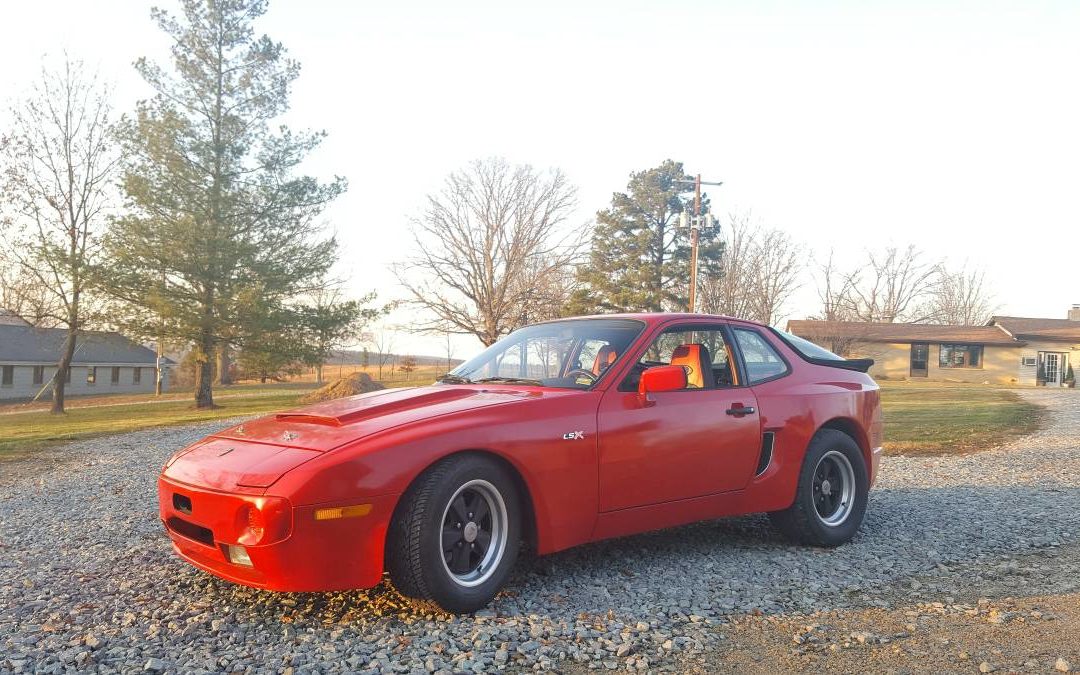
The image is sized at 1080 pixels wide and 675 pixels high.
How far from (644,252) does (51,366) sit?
3903 centimetres

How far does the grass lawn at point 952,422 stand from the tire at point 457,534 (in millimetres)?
8453

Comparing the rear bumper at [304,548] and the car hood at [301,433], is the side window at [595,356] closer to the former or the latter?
the car hood at [301,433]

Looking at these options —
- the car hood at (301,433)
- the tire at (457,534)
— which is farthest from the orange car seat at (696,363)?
the tire at (457,534)

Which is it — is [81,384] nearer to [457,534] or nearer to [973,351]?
[973,351]

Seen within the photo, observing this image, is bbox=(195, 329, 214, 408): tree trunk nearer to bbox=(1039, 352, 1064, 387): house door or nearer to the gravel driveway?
the gravel driveway

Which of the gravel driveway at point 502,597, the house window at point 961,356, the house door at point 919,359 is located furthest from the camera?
the house door at point 919,359

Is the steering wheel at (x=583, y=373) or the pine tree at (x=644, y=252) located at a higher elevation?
the pine tree at (x=644, y=252)

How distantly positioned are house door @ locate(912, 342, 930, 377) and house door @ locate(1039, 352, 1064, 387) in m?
5.57

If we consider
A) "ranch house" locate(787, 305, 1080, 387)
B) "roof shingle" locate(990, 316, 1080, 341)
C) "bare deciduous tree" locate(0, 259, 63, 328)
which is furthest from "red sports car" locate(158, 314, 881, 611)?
"roof shingle" locate(990, 316, 1080, 341)

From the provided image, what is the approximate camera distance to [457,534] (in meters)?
3.53

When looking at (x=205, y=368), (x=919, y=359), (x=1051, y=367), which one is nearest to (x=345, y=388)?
(x=205, y=368)

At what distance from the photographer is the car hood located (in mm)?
→ 3361

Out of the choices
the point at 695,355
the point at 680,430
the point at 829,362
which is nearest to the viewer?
the point at 680,430

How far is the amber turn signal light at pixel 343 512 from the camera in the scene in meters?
3.16
